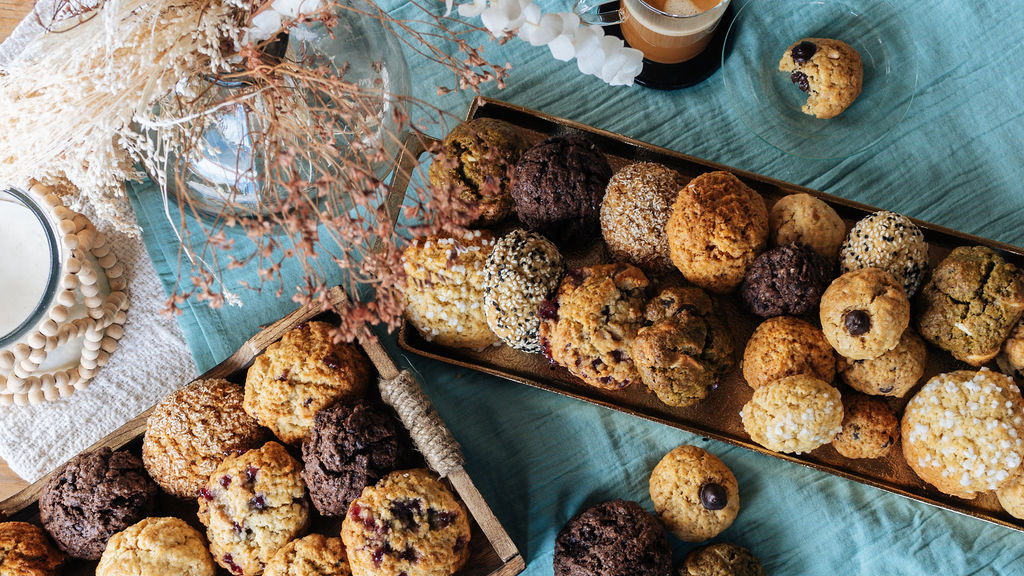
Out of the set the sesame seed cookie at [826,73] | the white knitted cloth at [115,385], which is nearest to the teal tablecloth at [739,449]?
the white knitted cloth at [115,385]

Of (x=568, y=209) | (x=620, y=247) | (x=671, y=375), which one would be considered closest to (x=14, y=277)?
(x=568, y=209)

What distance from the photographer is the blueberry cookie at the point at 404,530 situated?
5.33 feet

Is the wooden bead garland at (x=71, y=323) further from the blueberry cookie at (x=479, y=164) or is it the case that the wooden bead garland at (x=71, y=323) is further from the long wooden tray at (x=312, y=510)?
the blueberry cookie at (x=479, y=164)

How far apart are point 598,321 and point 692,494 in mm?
493

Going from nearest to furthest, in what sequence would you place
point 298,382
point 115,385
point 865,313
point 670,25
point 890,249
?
point 865,313 → point 890,249 → point 298,382 → point 670,25 → point 115,385

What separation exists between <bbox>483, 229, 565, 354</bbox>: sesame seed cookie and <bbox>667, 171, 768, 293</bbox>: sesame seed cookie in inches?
11.2

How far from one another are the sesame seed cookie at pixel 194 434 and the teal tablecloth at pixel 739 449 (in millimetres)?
286

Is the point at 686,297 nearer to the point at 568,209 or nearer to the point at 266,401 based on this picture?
the point at 568,209

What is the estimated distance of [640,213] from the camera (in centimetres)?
171

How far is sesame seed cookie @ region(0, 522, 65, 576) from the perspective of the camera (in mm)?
1663

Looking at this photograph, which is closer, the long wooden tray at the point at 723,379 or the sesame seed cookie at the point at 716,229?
the sesame seed cookie at the point at 716,229

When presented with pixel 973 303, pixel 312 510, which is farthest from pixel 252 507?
pixel 973 303

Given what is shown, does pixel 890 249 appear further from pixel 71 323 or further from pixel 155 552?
pixel 71 323

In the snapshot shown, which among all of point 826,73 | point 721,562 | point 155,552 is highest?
point 826,73
